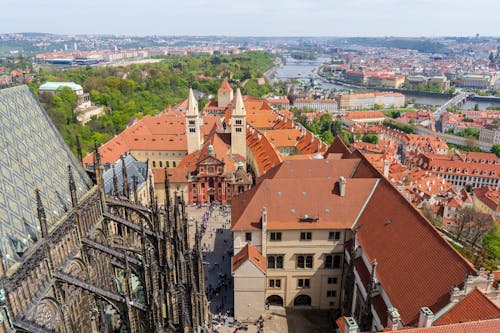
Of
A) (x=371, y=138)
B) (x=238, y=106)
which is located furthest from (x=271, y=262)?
(x=371, y=138)

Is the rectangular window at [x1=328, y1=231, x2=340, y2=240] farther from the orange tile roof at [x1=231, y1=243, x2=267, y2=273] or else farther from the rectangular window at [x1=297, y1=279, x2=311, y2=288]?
the orange tile roof at [x1=231, y1=243, x2=267, y2=273]

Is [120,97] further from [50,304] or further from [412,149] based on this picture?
[50,304]

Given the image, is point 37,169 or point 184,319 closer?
point 184,319

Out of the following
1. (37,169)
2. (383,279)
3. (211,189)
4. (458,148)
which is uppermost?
(37,169)

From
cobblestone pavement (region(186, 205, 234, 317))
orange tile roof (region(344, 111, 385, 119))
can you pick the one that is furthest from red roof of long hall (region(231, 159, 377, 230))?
orange tile roof (region(344, 111, 385, 119))

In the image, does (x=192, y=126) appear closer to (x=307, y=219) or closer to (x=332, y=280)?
(x=307, y=219)

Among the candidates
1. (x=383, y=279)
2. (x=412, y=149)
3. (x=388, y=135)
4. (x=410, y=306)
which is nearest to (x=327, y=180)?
(x=383, y=279)

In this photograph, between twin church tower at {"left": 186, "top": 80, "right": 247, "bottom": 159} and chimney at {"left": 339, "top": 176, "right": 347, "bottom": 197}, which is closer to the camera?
chimney at {"left": 339, "top": 176, "right": 347, "bottom": 197}
